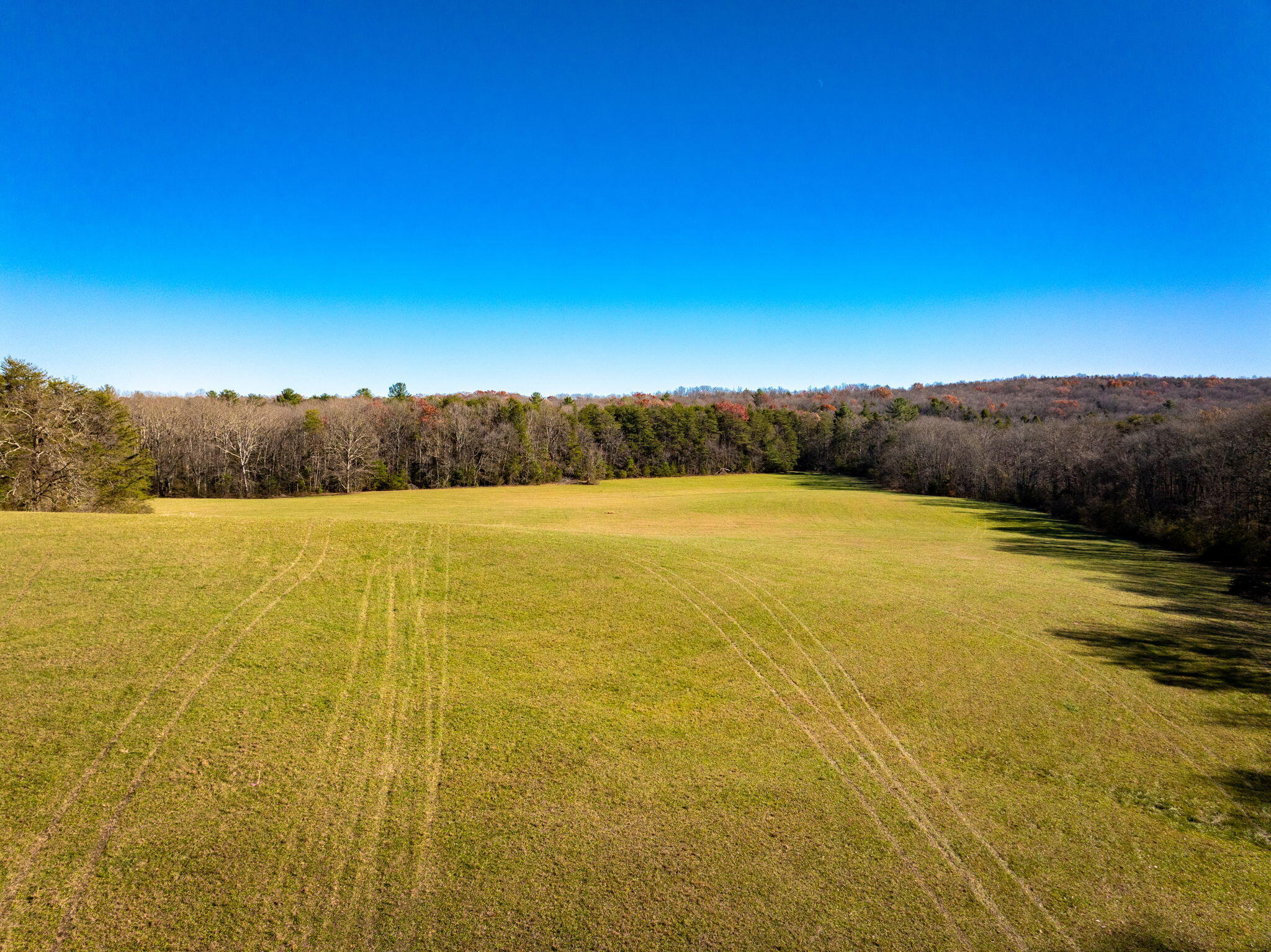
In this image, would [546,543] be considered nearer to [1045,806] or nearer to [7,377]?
[1045,806]

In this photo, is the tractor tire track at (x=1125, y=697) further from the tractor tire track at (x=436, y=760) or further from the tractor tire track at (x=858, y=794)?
the tractor tire track at (x=436, y=760)

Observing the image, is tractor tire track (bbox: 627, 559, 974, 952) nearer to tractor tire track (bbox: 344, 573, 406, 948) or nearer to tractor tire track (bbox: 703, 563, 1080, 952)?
tractor tire track (bbox: 703, 563, 1080, 952)

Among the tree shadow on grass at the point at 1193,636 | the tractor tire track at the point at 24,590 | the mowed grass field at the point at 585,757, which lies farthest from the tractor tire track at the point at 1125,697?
the tractor tire track at the point at 24,590

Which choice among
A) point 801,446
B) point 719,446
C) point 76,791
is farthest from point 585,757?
point 801,446

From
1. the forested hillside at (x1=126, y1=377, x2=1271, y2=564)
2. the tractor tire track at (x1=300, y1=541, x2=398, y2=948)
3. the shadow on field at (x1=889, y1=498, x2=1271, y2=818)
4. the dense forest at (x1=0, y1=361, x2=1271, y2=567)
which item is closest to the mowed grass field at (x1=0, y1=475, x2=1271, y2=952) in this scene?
the tractor tire track at (x1=300, y1=541, x2=398, y2=948)

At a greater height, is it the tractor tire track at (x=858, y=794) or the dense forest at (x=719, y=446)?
the dense forest at (x=719, y=446)
